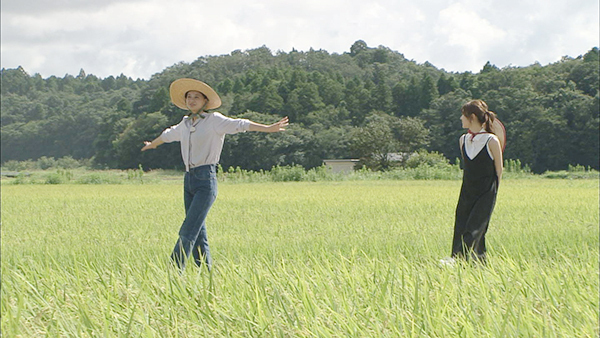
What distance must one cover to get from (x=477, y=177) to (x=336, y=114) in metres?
63.6

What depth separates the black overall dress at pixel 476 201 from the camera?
16.2 feet

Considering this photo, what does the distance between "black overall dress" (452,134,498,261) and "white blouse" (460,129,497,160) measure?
2 cm

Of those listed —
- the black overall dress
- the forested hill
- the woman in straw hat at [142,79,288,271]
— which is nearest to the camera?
the woman in straw hat at [142,79,288,271]

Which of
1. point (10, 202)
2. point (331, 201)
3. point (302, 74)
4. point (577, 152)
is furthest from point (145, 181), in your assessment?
point (302, 74)

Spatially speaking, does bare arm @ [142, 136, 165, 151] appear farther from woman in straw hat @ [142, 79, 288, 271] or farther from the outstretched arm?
the outstretched arm

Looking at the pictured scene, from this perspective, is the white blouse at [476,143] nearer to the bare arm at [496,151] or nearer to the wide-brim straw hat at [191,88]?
the bare arm at [496,151]

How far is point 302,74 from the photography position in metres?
75.4

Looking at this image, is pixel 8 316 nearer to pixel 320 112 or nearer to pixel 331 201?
pixel 331 201

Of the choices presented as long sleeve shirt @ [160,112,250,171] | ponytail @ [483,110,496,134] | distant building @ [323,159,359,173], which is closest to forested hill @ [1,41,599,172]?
distant building @ [323,159,359,173]

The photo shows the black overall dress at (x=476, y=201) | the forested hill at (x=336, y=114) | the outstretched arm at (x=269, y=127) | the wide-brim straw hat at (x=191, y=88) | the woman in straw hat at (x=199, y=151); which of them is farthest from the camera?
the forested hill at (x=336, y=114)

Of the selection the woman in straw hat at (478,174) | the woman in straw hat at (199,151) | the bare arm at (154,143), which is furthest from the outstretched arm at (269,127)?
the woman in straw hat at (478,174)

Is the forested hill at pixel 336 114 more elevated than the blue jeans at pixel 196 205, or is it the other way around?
the forested hill at pixel 336 114

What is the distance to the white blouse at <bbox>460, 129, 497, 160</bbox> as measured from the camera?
487 cm

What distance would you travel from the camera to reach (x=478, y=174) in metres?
4.97
